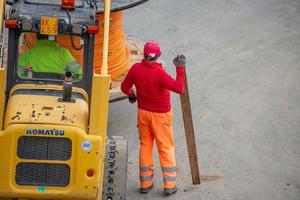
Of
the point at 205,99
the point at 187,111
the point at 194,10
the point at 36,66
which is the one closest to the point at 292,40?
the point at 194,10

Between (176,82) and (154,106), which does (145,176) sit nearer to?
(154,106)

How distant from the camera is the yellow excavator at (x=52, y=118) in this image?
800 cm

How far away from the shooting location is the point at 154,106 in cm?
1002

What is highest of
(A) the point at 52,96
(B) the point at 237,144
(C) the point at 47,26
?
(C) the point at 47,26

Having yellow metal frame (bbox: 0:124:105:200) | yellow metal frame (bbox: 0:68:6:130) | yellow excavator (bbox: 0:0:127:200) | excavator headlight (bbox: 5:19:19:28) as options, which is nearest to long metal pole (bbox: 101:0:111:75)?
yellow excavator (bbox: 0:0:127:200)

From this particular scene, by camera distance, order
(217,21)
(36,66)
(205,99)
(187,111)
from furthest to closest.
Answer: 1. (217,21)
2. (205,99)
3. (187,111)
4. (36,66)

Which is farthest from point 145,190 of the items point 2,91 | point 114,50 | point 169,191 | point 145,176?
point 114,50

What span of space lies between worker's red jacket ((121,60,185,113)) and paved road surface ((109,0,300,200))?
115 centimetres

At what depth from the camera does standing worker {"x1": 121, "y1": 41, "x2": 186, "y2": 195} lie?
9844 mm

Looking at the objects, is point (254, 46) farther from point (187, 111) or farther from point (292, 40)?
point (187, 111)

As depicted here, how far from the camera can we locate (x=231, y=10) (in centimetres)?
1680

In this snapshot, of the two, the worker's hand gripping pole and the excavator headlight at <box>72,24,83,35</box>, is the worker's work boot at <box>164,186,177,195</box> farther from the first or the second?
the excavator headlight at <box>72,24,83,35</box>

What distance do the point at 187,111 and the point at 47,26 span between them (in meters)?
2.64

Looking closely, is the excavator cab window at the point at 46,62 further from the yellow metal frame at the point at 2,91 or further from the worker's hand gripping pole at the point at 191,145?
the worker's hand gripping pole at the point at 191,145
